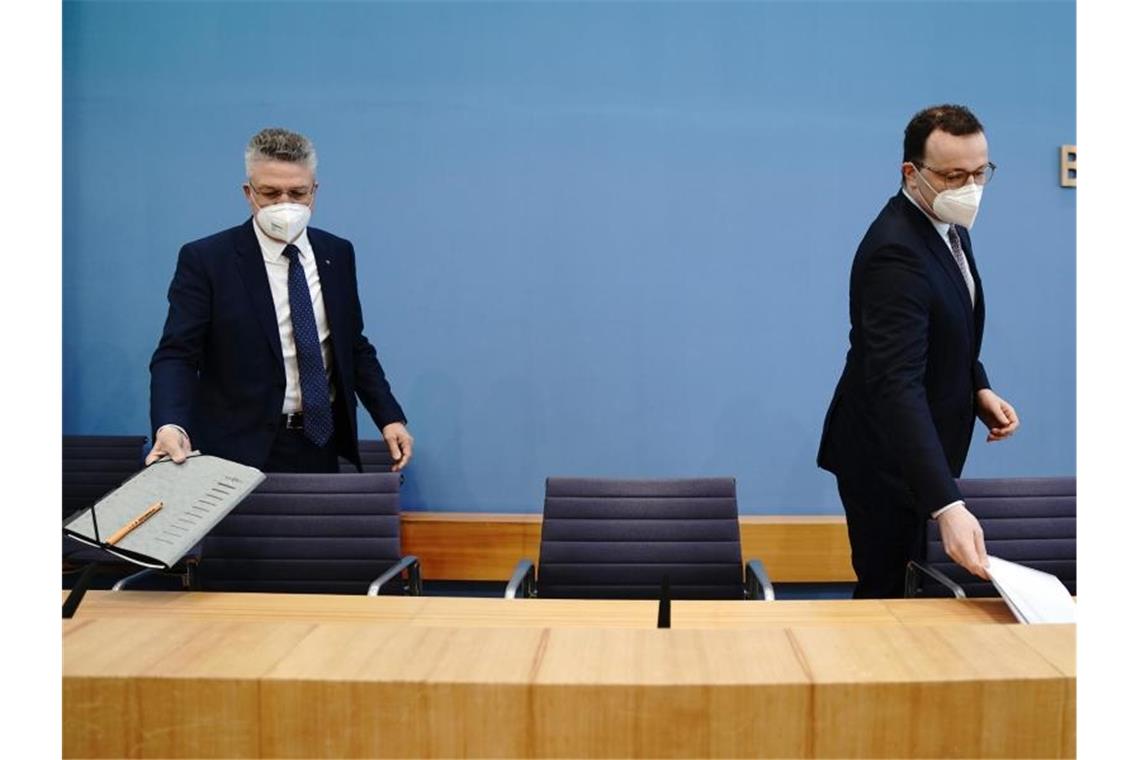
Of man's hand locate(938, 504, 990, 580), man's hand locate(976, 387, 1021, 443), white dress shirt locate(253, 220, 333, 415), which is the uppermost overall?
white dress shirt locate(253, 220, 333, 415)

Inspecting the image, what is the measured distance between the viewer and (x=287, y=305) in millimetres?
2268

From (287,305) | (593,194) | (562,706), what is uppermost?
(593,194)

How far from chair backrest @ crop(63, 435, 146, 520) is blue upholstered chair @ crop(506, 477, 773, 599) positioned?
6.63ft

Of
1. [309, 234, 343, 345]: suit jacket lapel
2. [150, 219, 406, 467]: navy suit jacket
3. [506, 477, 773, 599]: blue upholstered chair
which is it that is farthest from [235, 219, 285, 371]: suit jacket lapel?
[506, 477, 773, 599]: blue upholstered chair

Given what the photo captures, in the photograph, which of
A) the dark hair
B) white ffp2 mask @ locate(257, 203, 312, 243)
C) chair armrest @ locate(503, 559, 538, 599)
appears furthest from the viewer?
white ffp2 mask @ locate(257, 203, 312, 243)

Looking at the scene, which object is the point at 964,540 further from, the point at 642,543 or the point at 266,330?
the point at 266,330

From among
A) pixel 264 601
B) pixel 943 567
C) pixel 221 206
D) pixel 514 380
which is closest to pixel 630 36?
pixel 514 380

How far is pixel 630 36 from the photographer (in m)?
3.40

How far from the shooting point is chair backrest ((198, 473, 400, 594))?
210 cm

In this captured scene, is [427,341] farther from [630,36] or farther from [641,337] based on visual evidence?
[630,36]

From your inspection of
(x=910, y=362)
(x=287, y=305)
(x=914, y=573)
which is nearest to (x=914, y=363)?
(x=910, y=362)

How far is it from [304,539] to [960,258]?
1.78 metres

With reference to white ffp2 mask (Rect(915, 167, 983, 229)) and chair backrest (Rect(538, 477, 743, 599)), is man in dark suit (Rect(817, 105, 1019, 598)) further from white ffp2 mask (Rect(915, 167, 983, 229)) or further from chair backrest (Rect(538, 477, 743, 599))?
chair backrest (Rect(538, 477, 743, 599))

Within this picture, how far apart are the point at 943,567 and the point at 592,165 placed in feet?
7.11
